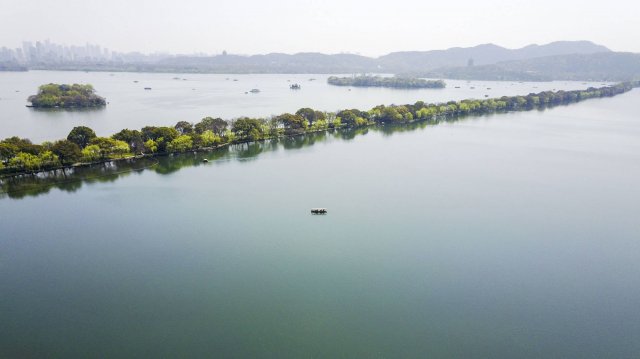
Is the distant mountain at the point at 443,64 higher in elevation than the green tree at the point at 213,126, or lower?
higher

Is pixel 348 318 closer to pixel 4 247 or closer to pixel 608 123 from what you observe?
pixel 4 247

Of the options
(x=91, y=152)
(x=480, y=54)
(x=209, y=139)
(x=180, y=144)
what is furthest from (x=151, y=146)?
(x=480, y=54)

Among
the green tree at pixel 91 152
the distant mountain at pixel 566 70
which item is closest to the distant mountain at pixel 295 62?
the distant mountain at pixel 566 70

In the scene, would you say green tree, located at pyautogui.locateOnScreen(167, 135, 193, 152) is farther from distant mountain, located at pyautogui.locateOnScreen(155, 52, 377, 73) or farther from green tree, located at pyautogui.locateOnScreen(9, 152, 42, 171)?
distant mountain, located at pyautogui.locateOnScreen(155, 52, 377, 73)

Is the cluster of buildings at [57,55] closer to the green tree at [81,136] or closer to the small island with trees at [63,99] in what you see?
the small island with trees at [63,99]

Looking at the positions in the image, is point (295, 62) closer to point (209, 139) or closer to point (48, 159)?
point (209, 139)
